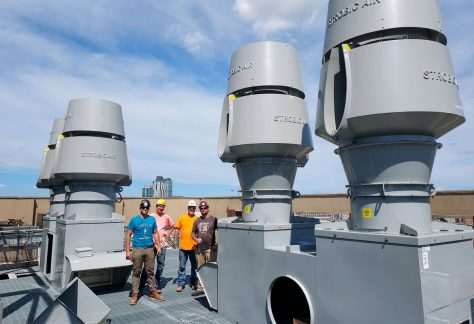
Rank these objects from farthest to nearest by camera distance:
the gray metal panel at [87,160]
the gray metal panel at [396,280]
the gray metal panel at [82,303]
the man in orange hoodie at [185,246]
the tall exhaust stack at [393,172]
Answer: the gray metal panel at [87,160] → the man in orange hoodie at [185,246] → the gray metal panel at [82,303] → the tall exhaust stack at [393,172] → the gray metal panel at [396,280]

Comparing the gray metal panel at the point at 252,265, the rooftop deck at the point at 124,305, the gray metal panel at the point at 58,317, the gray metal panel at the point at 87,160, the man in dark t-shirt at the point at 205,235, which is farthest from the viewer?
the gray metal panel at the point at 87,160

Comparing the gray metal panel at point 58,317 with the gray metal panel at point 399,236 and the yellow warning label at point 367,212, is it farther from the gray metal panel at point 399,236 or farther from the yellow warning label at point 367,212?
the yellow warning label at point 367,212

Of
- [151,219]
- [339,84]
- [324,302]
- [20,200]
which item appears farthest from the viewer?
[20,200]

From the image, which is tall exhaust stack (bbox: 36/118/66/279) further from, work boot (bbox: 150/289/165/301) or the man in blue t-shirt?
work boot (bbox: 150/289/165/301)

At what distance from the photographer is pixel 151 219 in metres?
6.36

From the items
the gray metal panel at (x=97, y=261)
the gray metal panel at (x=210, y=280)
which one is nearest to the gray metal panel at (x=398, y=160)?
the gray metal panel at (x=210, y=280)

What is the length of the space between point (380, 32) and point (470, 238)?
2.33 metres

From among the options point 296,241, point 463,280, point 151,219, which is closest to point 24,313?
point 151,219

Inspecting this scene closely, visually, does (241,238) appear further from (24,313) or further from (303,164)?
(24,313)

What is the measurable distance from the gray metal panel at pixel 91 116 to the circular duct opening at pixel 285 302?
5160 mm

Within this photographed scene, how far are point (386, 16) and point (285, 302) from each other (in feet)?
13.1

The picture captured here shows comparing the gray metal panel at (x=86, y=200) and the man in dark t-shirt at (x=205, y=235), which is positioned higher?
the gray metal panel at (x=86, y=200)

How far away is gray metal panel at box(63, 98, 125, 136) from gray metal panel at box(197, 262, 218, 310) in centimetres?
388

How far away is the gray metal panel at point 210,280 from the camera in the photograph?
568 cm
